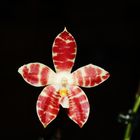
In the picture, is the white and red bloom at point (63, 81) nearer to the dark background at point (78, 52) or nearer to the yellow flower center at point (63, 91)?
the yellow flower center at point (63, 91)

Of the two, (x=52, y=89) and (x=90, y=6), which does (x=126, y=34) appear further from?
(x=52, y=89)

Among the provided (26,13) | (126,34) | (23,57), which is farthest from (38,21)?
(126,34)

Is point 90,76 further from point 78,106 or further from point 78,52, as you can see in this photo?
point 78,52

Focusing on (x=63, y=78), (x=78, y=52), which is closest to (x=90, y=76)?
(x=63, y=78)

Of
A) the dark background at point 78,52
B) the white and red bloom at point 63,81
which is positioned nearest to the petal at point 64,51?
the white and red bloom at point 63,81

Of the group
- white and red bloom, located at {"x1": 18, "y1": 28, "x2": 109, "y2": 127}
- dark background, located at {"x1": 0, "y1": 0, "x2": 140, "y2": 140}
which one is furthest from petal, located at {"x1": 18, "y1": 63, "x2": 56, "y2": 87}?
dark background, located at {"x1": 0, "y1": 0, "x2": 140, "y2": 140}

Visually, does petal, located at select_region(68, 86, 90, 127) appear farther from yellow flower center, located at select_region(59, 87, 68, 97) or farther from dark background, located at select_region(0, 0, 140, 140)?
dark background, located at select_region(0, 0, 140, 140)
